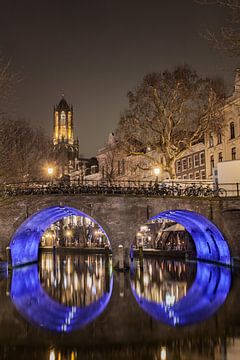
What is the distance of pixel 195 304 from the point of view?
18.1 metres

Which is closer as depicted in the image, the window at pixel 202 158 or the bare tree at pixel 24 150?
the bare tree at pixel 24 150

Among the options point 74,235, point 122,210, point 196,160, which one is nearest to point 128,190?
point 122,210

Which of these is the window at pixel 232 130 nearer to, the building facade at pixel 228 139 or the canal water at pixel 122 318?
the building facade at pixel 228 139

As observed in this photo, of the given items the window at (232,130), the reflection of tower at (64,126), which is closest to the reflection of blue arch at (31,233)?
the window at (232,130)

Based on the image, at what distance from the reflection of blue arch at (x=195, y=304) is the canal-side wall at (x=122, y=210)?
6.12 m

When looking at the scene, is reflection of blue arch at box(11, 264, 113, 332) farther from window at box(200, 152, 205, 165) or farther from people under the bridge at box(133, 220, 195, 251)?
window at box(200, 152, 205, 165)

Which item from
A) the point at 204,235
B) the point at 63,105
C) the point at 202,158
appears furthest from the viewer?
the point at 63,105

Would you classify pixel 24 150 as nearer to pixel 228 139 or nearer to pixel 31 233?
pixel 31 233

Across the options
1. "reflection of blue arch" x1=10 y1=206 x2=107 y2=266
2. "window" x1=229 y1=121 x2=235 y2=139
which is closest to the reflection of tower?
"window" x1=229 y1=121 x2=235 y2=139

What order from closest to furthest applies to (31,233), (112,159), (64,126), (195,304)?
(195,304) < (31,233) < (112,159) < (64,126)

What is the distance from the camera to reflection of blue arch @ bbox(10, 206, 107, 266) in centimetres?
3228

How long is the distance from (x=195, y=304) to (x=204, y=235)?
18.6 metres

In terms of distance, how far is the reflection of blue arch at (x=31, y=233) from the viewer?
3228 cm

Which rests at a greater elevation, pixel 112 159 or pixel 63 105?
pixel 63 105
